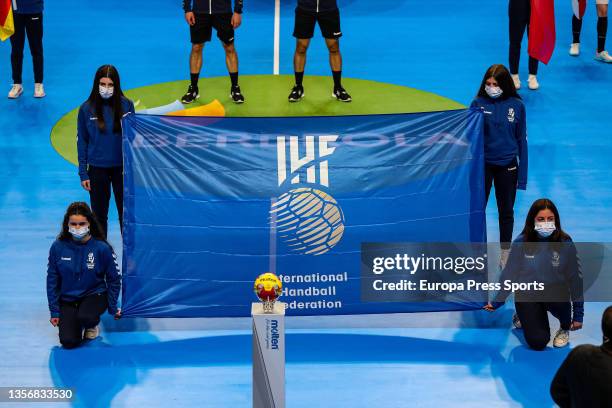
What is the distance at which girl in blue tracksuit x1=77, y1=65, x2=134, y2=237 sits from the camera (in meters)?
9.78

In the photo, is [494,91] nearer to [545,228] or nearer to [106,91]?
[545,228]

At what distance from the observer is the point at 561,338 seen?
30.1 feet

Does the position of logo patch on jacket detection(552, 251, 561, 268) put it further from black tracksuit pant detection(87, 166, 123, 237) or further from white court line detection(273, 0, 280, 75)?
white court line detection(273, 0, 280, 75)

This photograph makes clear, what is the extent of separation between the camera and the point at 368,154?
9352 millimetres

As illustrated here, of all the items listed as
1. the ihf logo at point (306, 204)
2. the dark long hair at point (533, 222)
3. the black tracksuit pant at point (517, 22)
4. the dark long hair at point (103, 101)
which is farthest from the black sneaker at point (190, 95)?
the dark long hair at point (533, 222)

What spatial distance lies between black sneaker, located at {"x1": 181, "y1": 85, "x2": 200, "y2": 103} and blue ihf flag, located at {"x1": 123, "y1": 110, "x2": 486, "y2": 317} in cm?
522

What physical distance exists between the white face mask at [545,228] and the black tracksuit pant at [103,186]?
3.61 meters

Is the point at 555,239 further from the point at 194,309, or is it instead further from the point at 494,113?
the point at 194,309

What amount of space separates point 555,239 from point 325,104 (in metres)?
5.96

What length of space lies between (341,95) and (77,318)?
6.50 meters

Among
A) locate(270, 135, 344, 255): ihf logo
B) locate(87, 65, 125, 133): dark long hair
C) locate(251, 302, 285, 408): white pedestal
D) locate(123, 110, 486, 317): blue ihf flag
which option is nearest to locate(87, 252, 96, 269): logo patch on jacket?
locate(123, 110, 486, 317): blue ihf flag

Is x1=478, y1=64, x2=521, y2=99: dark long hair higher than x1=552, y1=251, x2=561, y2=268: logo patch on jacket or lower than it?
higher

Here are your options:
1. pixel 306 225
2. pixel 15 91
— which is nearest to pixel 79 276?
pixel 306 225

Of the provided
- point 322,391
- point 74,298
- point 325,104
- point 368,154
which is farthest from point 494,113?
point 325,104
